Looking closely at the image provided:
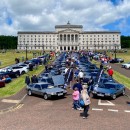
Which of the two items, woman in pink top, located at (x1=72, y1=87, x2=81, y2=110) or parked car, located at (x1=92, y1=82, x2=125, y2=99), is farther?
parked car, located at (x1=92, y1=82, x2=125, y2=99)

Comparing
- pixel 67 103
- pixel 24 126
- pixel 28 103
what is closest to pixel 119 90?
pixel 67 103

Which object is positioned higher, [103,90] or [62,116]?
[103,90]

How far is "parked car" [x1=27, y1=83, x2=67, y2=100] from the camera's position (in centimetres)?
2377

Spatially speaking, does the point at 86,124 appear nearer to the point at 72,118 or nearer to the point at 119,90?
the point at 72,118

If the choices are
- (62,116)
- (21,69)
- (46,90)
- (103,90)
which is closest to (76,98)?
(62,116)

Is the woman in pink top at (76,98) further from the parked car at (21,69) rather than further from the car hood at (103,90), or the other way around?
the parked car at (21,69)

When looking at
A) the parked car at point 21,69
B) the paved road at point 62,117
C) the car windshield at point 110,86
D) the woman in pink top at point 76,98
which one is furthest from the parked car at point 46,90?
the parked car at point 21,69

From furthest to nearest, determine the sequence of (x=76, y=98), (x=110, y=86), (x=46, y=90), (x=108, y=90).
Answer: (x=110, y=86), (x=46, y=90), (x=108, y=90), (x=76, y=98)

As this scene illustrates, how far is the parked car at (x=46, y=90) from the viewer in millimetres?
23766

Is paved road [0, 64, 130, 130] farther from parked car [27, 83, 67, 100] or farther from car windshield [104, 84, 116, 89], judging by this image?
car windshield [104, 84, 116, 89]

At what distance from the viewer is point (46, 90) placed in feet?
79.9

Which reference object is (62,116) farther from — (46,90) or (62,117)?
(46,90)

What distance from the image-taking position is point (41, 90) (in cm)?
2477

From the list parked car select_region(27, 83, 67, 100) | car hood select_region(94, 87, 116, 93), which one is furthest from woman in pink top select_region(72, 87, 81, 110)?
car hood select_region(94, 87, 116, 93)
